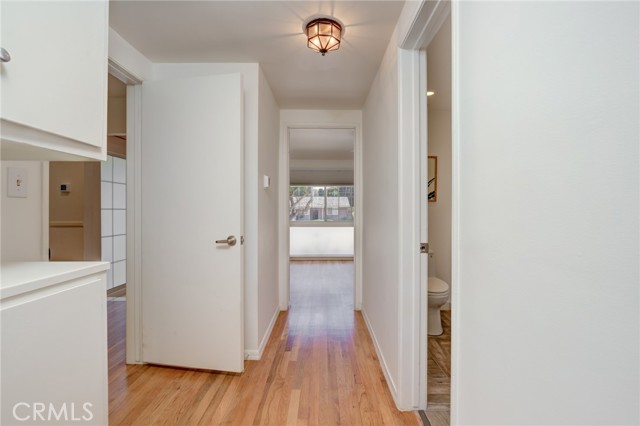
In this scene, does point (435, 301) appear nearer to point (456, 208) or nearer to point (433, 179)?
point (433, 179)

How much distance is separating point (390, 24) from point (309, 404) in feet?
7.57

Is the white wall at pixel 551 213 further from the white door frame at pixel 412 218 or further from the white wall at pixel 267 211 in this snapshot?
the white wall at pixel 267 211

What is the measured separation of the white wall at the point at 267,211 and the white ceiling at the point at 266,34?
29 centimetres

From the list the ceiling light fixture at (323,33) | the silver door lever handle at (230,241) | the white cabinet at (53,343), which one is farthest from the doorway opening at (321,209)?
the white cabinet at (53,343)

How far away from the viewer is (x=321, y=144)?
516 centimetres

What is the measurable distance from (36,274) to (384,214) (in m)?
1.77

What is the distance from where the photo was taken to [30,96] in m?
0.72

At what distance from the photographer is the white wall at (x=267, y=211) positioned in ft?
7.44

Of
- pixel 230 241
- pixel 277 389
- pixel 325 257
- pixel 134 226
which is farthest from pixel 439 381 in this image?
pixel 325 257

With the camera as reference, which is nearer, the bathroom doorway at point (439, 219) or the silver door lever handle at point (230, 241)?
the bathroom doorway at point (439, 219)

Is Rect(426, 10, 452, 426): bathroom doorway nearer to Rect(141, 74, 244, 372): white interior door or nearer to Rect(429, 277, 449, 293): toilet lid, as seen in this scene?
Rect(429, 277, 449, 293): toilet lid

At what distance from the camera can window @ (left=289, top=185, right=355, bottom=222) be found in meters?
6.67

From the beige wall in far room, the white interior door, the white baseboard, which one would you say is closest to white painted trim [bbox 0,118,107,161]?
the white interior door

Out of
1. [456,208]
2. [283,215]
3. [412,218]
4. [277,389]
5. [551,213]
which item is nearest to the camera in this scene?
[551,213]
